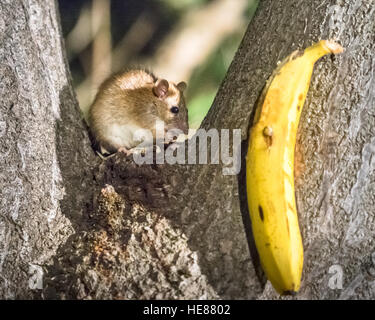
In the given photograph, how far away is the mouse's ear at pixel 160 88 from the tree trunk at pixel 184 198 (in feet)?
3.10

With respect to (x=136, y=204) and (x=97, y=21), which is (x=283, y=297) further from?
(x=97, y=21)

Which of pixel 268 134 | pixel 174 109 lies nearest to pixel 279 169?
pixel 268 134

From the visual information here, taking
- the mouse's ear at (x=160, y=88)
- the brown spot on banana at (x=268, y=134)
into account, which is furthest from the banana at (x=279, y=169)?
the mouse's ear at (x=160, y=88)

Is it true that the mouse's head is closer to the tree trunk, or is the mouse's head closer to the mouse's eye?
the mouse's eye

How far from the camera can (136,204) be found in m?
1.79

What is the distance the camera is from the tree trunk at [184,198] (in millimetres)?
1617

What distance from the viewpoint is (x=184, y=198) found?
1.79 m

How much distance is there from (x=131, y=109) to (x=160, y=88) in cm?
21

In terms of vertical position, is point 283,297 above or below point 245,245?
below

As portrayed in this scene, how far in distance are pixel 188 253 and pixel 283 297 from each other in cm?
35
